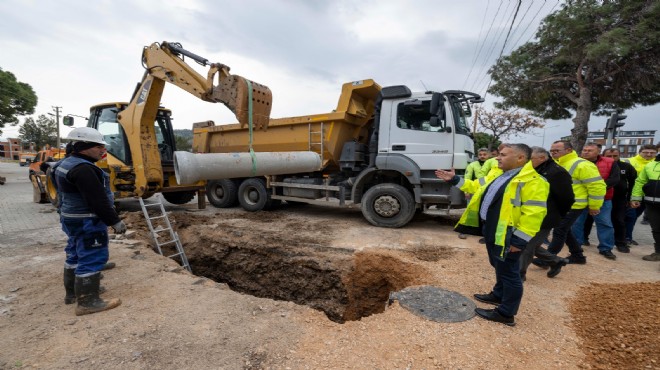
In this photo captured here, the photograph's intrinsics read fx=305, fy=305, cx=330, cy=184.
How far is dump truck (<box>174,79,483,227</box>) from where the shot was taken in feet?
19.0

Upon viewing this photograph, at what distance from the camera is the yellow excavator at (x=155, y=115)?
12.5 feet

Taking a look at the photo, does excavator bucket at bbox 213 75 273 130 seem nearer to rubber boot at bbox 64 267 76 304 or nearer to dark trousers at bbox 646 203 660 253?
rubber boot at bbox 64 267 76 304

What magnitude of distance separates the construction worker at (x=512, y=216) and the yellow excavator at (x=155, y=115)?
106 inches

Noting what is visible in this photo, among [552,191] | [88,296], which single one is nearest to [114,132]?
[88,296]

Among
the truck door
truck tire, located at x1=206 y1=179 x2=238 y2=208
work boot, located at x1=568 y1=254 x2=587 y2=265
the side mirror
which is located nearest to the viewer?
work boot, located at x1=568 y1=254 x2=587 y2=265

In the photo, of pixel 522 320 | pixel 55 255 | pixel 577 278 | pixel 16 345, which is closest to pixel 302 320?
pixel 522 320

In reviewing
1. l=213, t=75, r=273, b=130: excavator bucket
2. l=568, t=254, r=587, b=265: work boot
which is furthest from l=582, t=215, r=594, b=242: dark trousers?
l=213, t=75, r=273, b=130: excavator bucket

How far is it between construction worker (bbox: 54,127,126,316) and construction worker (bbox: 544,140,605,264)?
511 centimetres

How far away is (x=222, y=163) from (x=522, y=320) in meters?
3.12

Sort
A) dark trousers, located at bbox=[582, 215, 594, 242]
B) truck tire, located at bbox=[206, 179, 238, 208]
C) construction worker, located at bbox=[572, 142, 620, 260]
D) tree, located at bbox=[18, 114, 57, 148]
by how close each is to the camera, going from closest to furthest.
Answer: construction worker, located at bbox=[572, 142, 620, 260], dark trousers, located at bbox=[582, 215, 594, 242], truck tire, located at bbox=[206, 179, 238, 208], tree, located at bbox=[18, 114, 57, 148]

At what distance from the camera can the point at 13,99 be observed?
1834 cm

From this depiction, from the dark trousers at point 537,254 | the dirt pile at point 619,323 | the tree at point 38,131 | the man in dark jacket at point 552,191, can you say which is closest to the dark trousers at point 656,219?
the dirt pile at point 619,323

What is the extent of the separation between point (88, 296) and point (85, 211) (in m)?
0.78

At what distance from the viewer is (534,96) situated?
46.3 ft
